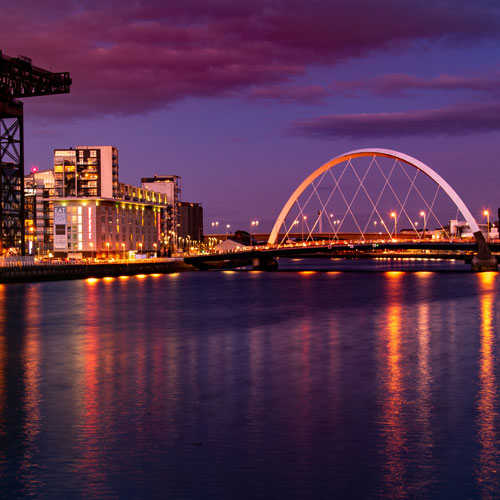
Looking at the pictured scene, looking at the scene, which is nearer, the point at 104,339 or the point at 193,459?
the point at 193,459

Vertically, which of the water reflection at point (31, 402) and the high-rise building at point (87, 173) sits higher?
the high-rise building at point (87, 173)

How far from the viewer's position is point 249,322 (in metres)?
49.8

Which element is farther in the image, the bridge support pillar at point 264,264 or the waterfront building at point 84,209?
the waterfront building at point 84,209

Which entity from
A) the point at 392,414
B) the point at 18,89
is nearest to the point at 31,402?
the point at 392,414

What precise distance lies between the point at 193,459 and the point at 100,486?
240 centimetres

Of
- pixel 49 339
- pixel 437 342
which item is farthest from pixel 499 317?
pixel 49 339

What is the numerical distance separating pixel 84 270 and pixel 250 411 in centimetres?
9839

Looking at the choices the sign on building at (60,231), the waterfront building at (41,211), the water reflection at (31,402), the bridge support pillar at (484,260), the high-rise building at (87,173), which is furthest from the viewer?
the waterfront building at (41,211)

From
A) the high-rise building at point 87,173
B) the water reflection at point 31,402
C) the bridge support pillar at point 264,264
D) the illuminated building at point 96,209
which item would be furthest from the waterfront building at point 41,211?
the water reflection at point 31,402

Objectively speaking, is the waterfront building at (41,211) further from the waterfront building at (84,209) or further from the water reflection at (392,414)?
the water reflection at (392,414)

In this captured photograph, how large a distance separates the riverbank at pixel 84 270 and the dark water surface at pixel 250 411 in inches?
1964

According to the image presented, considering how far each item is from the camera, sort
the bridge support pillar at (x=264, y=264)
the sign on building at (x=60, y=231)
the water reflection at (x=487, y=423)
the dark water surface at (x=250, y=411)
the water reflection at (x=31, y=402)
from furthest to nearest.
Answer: the sign on building at (x=60, y=231) → the bridge support pillar at (x=264, y=264) → the water reflection at (x=31, y=402) → the dark water surface at (x=250, y=411) → the water reflection at (x=487, y=423)

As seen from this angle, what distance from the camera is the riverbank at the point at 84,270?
94375 millimetres

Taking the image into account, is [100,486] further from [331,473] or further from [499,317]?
[499,317]
